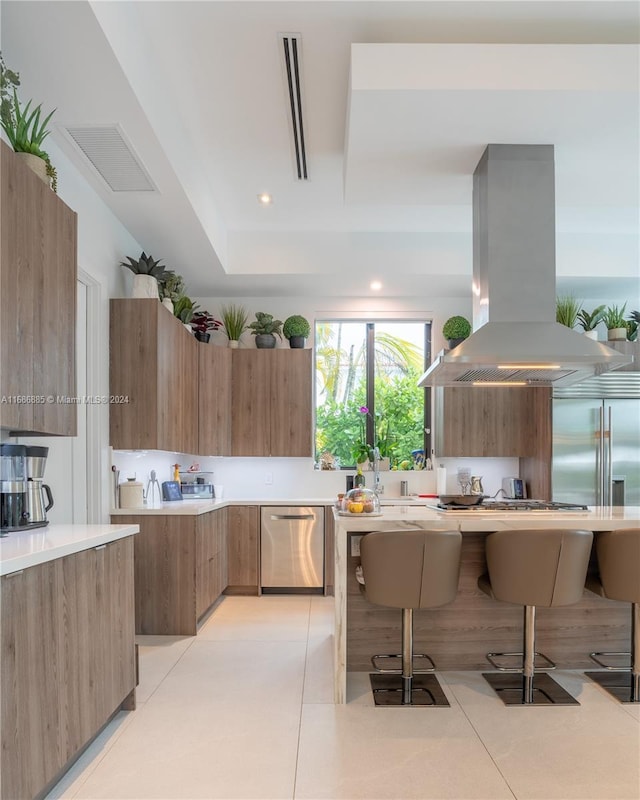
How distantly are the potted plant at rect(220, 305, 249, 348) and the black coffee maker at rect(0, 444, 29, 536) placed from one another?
138 inches

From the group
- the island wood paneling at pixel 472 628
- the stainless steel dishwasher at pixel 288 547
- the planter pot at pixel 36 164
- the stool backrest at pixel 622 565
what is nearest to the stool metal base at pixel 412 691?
the island wood paneling at pixel 472 628

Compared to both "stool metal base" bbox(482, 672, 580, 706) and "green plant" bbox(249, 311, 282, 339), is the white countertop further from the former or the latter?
"green plant" bbox(249, 311, 282, 339)

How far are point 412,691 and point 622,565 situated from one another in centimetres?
121

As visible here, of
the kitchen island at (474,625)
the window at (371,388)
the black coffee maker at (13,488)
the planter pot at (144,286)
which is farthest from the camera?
the window at (371,388)

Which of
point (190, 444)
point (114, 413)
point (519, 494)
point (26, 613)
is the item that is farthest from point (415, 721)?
point (519, 494)

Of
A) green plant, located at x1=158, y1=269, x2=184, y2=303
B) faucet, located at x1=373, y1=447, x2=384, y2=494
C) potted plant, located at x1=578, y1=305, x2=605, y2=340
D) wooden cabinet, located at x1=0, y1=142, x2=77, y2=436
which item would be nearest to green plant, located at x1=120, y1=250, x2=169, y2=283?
green plant, located at x1=158, y1=269, x2=184, y2=303

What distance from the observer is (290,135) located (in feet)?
13.8

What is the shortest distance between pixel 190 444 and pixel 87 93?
3.09m

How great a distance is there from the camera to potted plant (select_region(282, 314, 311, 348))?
6.23 meters

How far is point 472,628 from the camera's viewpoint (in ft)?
11.9

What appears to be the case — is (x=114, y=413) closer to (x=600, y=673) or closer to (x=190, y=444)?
(x=190, y=444)

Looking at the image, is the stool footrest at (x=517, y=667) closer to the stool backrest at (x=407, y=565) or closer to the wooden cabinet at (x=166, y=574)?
the stool backrest at (x=407, y=565)

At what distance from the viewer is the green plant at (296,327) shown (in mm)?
6230

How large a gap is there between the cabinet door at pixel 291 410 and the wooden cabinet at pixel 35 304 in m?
3.23
